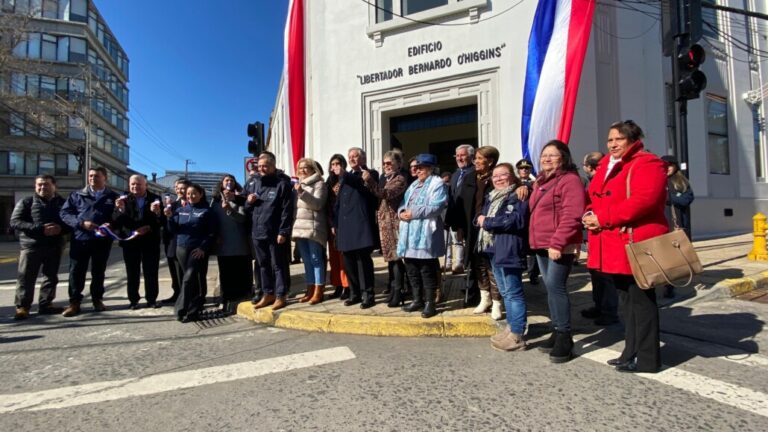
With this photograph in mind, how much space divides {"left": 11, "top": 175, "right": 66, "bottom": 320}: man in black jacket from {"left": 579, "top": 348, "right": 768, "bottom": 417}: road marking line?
6.83m

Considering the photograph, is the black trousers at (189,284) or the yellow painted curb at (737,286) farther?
the yellow painted curb at (737,286)

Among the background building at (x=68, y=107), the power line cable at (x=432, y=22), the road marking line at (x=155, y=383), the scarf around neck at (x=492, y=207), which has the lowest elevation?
the road marking line at (x=155, y=383)

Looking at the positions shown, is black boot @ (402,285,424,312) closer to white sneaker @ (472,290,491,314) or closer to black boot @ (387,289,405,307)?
black boot @ (387,289,405,307)

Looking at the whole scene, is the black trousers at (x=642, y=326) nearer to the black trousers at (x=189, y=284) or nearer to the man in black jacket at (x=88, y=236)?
the black trousers at (x=189, y=284)

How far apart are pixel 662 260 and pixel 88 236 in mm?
6406

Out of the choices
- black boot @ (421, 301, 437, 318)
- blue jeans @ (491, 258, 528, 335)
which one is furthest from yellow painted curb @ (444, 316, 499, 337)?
blue jeans @ (491, 258, 528, 335)

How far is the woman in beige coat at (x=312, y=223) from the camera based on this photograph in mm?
4957

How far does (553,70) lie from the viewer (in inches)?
267

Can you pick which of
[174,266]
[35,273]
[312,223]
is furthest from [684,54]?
[35,273]

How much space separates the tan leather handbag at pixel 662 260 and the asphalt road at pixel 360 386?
0.77m

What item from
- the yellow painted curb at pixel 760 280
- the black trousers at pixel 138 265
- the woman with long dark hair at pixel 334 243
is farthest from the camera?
the yellow painted curb at pixel 760 280

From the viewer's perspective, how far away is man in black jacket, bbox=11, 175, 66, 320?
5.25 metres

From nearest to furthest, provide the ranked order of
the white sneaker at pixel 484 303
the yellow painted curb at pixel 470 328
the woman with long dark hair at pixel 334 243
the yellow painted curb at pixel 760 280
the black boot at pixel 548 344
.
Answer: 1. the black boot at pixel 548 344
2. the yellow painted curb at pixel 470 328
3. the white sneaker at pixel 484 303
4. the woman with long dark hair at pixel 334 243
5. the yellow painted curb at pixel 760 280

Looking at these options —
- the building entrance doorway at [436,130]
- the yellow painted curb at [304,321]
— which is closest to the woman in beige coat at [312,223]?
the yellow painted curb at [304,321]
